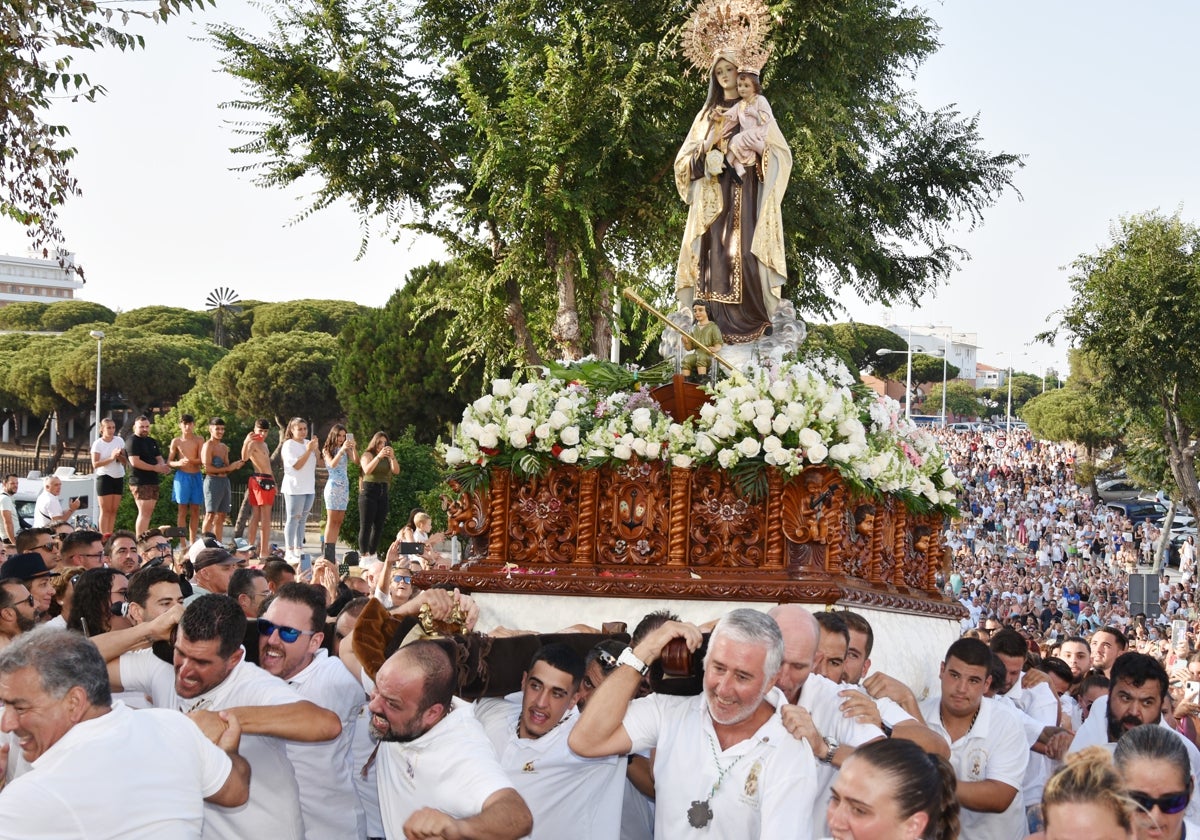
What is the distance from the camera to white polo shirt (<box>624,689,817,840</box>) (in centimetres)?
488

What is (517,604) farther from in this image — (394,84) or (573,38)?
(394,84)

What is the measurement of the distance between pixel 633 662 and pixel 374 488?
11.9 metres

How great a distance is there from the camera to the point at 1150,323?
3350 centimetres

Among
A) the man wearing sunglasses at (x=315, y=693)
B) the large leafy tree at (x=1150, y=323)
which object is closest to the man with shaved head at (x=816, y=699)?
the man wearing sunglasses at (x=315, y=693)

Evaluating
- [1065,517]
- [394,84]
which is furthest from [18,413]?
[394,84]

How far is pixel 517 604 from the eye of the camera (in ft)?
27.7

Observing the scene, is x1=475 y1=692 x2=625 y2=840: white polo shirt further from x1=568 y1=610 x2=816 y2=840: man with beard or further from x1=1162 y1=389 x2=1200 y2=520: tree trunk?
x1=1162 y1=389 x2=1200 y2=520: tree trunk

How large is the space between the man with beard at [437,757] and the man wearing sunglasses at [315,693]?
3.49 ft

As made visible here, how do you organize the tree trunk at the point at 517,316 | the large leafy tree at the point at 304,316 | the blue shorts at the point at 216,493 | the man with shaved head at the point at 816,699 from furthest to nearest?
1. the large leafy tree at the point at 304,316
2. the tree trunk at the point at 517,316
3. the blue shorts at the point at 216,493
4. the man with shaved head at the point at 816,699

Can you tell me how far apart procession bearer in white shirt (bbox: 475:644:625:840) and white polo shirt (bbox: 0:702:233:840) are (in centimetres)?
144

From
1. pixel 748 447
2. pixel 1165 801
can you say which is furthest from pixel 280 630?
pixel 1165 801

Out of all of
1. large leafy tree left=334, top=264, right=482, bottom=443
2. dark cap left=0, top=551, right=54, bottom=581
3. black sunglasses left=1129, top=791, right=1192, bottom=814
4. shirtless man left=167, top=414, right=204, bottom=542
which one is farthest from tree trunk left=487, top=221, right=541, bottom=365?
black sunglasses left=1129, top=791, right=1192, bottom=814

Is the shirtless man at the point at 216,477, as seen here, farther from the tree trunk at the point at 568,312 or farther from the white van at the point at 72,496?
the tree trunk at the point at 568,312

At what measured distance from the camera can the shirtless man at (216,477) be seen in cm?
1598
